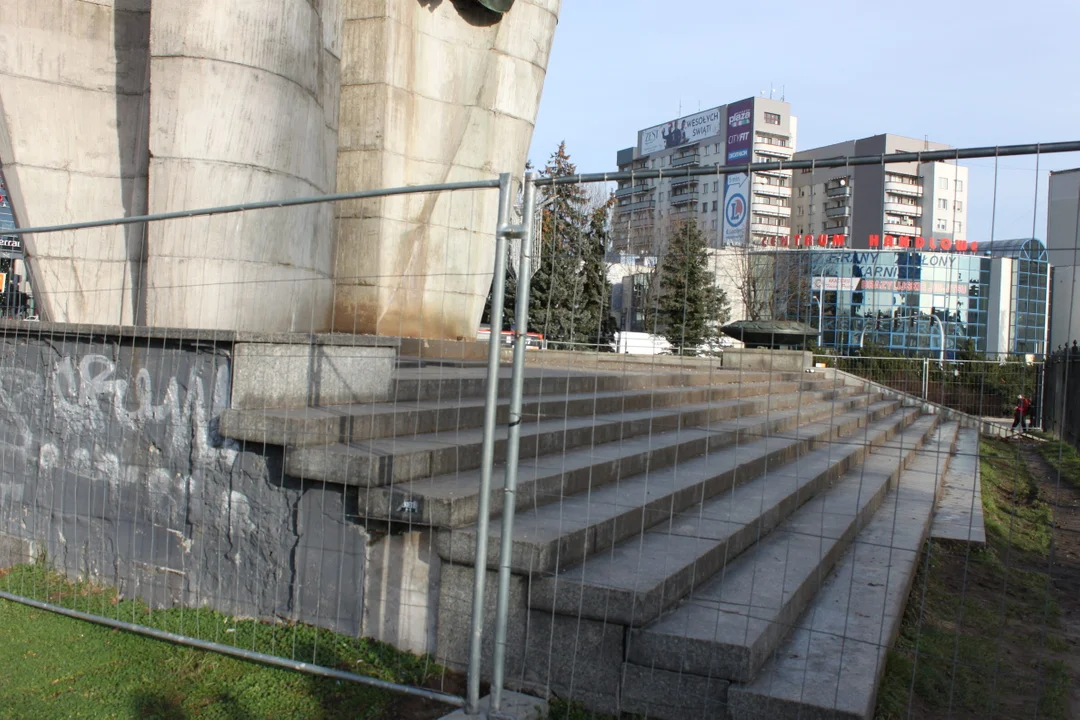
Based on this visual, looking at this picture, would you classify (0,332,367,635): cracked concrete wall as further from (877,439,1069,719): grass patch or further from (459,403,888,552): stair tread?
(877,439,1069,719): grass patch

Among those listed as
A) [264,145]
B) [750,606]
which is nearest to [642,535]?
[750,606]

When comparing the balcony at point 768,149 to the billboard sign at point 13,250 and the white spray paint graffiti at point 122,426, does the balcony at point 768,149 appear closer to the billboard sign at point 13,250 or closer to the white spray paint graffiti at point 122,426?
the billboard sign at point 13,250

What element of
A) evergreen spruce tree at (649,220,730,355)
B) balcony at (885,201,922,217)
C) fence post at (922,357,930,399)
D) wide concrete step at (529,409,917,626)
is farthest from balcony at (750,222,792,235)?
balcony at (885,201,922,217)

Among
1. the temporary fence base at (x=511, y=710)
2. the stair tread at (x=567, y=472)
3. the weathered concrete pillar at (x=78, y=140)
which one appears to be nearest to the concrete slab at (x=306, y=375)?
the stair tread at (x=567, y=472)

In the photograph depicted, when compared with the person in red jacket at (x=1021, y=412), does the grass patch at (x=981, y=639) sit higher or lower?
lower

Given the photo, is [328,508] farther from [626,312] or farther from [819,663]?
[819,663]

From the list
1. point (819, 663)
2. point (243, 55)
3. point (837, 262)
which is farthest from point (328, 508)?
point (243, 55)

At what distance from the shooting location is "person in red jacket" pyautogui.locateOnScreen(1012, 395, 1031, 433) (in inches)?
183

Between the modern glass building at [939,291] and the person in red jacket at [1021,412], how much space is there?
533mm

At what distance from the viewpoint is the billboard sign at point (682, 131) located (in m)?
99.6

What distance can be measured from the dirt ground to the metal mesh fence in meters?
0.08

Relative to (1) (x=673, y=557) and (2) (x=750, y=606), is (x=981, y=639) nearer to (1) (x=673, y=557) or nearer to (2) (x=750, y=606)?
(2) (x=750, y=606)

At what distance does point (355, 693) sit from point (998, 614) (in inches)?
157

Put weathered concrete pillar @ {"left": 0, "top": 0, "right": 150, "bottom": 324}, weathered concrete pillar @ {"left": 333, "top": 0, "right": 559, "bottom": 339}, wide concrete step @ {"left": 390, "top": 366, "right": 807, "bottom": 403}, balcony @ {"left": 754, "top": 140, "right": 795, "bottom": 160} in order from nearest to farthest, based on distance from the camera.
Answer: wide concrete step @ {"left": 390, "top": 366, "right": 807, "bottom": 403}
weathered concrete pillar @ {"left": 0, "top": 0, "right": 150, "bottom": 324}
weathered concrete pillar @ {"left": 333, "top": 0, "right": 559, "bottom": 339}
balcony @ {"left": 754, "top": 140, "right": 795, "bottom": 160}
